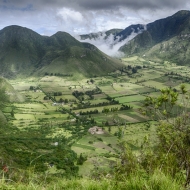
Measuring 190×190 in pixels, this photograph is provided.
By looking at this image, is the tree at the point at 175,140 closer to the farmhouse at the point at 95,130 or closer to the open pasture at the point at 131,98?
the farmhouse at the point at 95,130

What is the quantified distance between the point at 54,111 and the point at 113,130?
173ft

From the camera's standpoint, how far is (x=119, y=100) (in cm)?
16612

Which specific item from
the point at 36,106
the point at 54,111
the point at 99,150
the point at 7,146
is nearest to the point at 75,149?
the point at 99,150

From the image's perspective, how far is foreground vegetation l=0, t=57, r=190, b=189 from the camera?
649 centimetres

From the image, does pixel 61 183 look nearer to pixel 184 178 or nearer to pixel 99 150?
pixel 184 178

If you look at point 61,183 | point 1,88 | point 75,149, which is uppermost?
point 61,183

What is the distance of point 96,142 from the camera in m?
96.7

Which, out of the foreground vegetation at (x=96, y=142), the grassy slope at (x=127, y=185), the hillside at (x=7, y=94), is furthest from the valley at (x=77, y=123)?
the grassy slope at (x=127, y=185)

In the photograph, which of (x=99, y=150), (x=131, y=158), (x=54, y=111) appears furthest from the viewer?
(x=54, y=111)

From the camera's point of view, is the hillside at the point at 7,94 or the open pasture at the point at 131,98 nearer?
the open pasture at the point at 131,98

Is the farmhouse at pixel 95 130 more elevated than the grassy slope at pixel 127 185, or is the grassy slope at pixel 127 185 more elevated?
the grassy slope at pixel 127 185

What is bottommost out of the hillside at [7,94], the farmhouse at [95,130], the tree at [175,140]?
the farmhouse at [95,130]

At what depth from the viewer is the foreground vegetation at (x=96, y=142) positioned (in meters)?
6.49

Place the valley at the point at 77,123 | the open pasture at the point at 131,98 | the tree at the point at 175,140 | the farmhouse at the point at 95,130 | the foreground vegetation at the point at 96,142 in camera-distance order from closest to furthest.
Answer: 1. the foreground vegetation at the point at 96,142
2. the tree at the point at 175,140
3. the valley at the point at 77,123
4. the farmhouse at the point at 95,130
5. the open pasture at the point at 131,98
